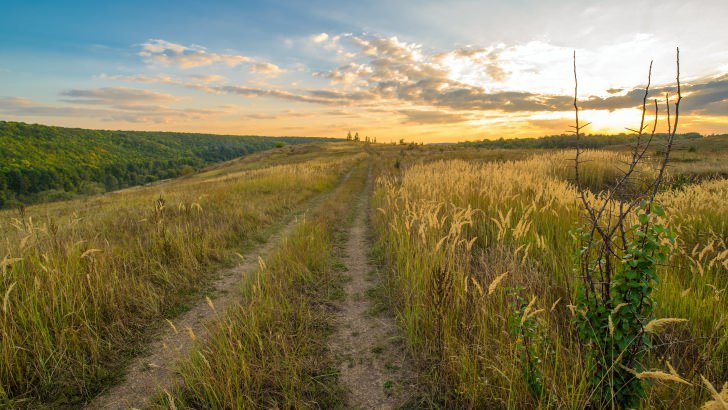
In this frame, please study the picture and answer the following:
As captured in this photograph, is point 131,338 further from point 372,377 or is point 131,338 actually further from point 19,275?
point 372,377

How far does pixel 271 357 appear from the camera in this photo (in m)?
3.29

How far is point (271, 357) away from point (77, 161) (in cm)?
14737

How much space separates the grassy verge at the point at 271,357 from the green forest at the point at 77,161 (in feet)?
259

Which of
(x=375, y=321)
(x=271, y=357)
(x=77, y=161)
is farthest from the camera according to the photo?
(x=77, y=161)

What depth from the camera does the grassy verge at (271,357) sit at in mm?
2791

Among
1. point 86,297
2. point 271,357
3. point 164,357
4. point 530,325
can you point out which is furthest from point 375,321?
point 86,297

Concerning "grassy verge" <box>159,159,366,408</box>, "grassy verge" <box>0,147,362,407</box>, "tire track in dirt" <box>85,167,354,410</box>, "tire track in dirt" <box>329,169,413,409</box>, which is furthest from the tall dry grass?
"grassy verge" <box>0,147,362,407</box>

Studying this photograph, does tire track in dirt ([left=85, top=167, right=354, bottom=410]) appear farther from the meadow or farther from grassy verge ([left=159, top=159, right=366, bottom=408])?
grassy verge ([left=159, top=159, right=366, bottom=408])

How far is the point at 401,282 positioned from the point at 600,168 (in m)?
15.0

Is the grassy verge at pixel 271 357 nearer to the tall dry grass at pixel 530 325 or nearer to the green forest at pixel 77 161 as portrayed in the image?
the tall dry grass at pixel 530 325

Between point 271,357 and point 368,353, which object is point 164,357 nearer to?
point 271,357

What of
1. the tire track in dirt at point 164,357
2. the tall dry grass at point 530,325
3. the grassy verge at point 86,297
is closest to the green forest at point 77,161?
the grassy verge at point 86,297

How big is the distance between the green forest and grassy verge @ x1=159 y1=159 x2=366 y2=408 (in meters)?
79.1

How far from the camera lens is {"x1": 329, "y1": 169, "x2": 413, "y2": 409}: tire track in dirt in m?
3.01
